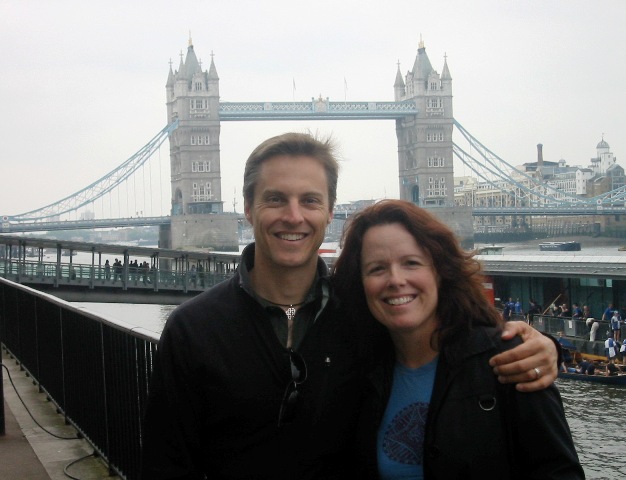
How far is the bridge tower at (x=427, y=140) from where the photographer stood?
256ft

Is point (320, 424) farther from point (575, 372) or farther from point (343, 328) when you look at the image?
point (575, 372)

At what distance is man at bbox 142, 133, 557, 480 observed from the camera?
6.26ft

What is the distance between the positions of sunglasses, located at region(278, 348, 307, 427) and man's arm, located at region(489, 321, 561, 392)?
0.39 m

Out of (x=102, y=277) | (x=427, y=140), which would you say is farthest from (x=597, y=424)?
(x=427, y=140)

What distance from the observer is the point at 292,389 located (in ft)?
6.18

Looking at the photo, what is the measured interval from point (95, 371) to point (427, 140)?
76319mm

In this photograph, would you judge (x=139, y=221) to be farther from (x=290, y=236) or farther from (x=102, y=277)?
(x=290, y=236)

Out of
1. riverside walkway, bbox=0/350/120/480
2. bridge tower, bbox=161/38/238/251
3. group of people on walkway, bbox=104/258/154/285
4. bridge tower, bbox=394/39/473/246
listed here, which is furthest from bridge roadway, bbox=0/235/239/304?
bridge tower, bbox=394/39/473/246

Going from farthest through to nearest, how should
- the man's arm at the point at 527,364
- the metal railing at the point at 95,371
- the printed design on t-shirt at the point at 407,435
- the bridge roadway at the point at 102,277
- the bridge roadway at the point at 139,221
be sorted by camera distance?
the bridge roadway at the point at 139,221 → the bridge roadway at the point at 102,277 → the metal railing at the point at 95,371 → the printed design on t-shirt at the point at 407,435 → the man's arm at the point at 527,364

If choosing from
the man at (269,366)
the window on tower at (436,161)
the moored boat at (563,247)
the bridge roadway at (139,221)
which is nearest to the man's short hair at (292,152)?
the man at (269,366)

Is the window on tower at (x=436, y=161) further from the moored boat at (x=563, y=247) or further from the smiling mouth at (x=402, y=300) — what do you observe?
the smiling mouth at (x=402, y=300)

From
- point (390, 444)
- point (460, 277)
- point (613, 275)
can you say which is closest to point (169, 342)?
point (390, 444)

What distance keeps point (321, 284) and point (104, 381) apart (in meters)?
1.95

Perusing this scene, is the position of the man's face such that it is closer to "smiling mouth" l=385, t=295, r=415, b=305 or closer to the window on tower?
"smiling mouth" l=385, t=295, r=415, b=305
